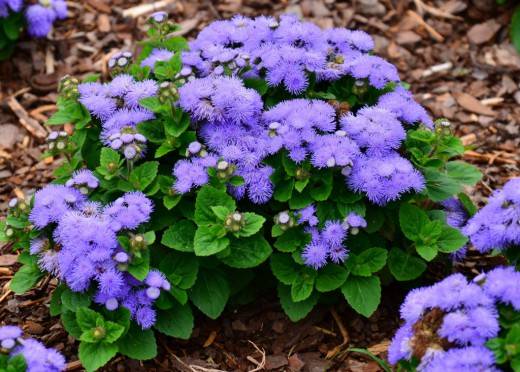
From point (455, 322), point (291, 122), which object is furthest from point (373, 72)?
point (455, 322)

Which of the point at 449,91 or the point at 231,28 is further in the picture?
the point at 449,91

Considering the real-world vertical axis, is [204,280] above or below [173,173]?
below

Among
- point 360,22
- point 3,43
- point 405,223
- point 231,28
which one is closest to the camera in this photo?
point 405,223

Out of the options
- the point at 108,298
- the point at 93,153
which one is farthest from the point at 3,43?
the point at 108,298

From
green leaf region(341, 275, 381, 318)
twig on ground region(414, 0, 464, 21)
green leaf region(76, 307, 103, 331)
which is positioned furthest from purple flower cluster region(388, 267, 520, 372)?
twig on ground region(414, 0, 464, 21)

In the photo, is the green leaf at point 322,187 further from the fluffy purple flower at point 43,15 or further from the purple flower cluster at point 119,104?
the fluffy purple flower at point 43,15

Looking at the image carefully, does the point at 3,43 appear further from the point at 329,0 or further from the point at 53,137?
the point at 329,0
